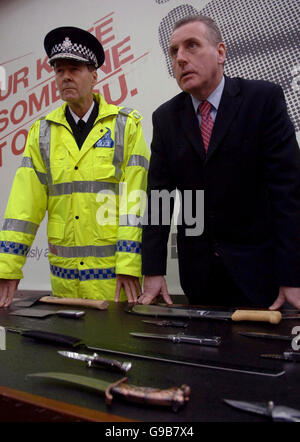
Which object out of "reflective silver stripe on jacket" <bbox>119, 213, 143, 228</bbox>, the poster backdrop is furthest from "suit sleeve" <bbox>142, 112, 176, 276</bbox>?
the poster backdrop

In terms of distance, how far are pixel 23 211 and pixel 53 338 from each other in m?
0.93

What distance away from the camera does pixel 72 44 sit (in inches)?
72.4

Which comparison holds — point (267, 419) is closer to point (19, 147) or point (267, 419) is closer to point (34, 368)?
point (34, 368)

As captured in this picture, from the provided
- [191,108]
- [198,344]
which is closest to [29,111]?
[191,108]

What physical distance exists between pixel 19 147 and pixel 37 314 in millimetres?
2381

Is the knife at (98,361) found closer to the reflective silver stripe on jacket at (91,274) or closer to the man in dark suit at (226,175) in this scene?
the man in dark suit at (226,175)

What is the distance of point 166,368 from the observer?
2.62 feet

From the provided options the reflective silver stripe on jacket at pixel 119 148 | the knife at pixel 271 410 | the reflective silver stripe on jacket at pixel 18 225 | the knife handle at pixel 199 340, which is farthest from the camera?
the reflective silver stripe on jacket at pixel 119 148

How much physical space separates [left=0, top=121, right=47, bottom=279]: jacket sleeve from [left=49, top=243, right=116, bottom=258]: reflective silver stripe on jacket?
157 millimetres

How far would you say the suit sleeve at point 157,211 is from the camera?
5.01 feet

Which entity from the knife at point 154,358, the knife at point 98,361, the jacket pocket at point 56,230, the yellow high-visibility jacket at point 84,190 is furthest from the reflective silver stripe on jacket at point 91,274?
the knife at point 98,361

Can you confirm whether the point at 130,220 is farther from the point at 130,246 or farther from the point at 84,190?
the point at 84,190

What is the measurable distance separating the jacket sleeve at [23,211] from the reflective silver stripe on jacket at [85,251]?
0.51 feet

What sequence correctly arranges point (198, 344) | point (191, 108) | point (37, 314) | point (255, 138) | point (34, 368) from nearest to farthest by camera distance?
point (34, 368), point (198, 344), point (37, 314), point (255, 138), point (191, 108)
